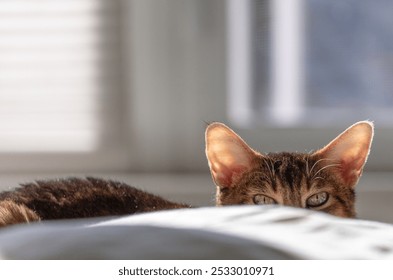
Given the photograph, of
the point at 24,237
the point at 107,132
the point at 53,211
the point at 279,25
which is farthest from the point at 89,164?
the point at 24,237

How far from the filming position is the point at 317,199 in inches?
35.6

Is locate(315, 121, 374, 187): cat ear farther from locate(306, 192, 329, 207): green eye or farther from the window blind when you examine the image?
the window blind

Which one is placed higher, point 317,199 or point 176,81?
point 176,81

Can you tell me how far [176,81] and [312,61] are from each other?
1.13 feet

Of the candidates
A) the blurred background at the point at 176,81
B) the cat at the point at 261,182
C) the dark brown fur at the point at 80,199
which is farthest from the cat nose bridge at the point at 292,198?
the blurred background at the point at 176,81

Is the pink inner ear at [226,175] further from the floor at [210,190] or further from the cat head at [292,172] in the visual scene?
the floor at [210,190]

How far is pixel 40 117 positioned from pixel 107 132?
0.17 metres

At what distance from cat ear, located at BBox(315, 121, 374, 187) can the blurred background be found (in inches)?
25.3

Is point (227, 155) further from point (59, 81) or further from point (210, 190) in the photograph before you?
point (59, 81)

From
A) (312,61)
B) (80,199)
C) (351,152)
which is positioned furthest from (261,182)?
(312,61)

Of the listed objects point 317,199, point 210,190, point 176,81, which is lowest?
point 210,190

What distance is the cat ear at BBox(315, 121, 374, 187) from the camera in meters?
0.91

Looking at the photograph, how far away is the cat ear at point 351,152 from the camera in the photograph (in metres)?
0.91
